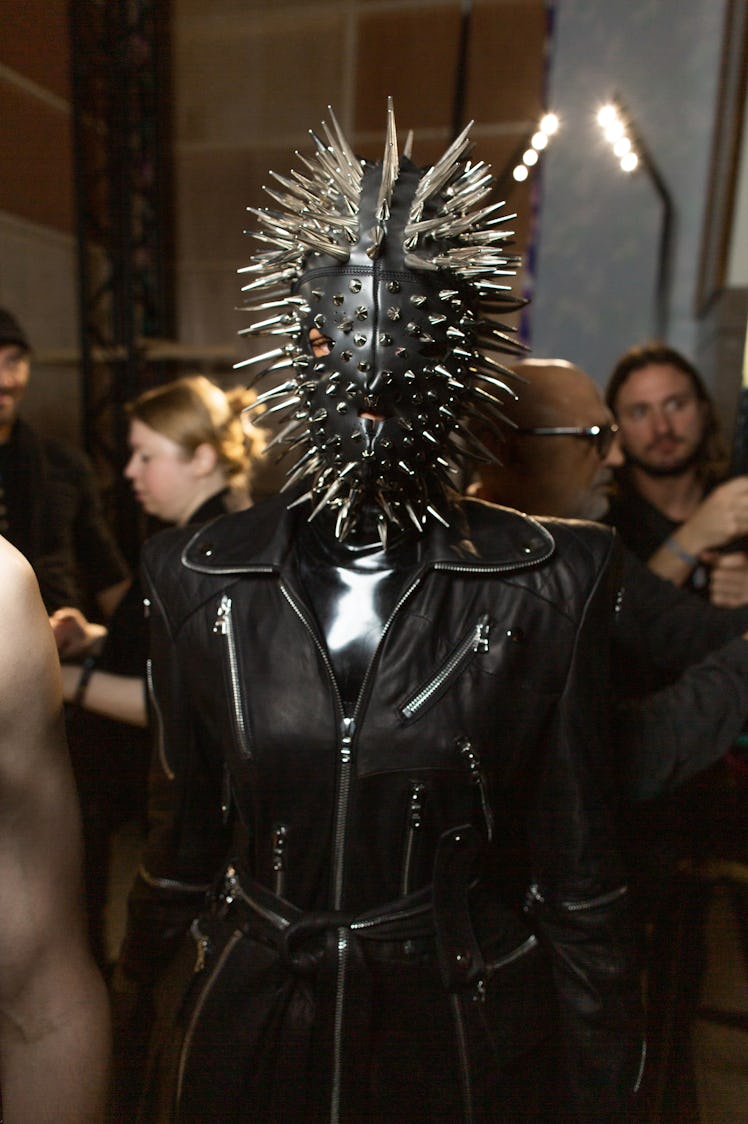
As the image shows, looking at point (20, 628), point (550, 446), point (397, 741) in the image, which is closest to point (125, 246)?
point (550, 446)

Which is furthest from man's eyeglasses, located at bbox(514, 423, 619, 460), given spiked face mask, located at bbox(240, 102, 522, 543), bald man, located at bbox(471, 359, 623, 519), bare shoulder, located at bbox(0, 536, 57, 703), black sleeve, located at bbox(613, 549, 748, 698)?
bare shoulder, located at bbox(0, 536, 57, 703)

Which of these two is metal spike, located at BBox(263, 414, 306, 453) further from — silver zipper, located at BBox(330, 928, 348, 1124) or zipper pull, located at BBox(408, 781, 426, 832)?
silver zipper, located at BBox(330, 928, 348, 1124)

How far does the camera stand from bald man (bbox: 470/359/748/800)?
971 mm

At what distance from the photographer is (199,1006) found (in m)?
0.81

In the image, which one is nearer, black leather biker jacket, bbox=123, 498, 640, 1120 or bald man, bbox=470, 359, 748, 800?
black leather biker jacket, bbox=123, 498, 640, 1120

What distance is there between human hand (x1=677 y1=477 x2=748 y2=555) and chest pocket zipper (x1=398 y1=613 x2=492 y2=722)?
834 millimetres

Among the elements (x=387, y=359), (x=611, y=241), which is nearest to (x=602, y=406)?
(x=387, y=359)

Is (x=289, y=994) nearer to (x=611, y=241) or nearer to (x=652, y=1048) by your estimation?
(x=652, y=1048)

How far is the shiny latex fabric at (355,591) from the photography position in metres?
0.80

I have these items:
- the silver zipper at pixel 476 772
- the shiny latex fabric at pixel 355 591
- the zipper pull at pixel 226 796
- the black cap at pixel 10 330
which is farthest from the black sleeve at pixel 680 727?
the black cap at pixel 10 330

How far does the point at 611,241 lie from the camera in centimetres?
255

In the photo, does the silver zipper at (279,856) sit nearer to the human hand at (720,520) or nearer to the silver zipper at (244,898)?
the silver zipper at (244,898)

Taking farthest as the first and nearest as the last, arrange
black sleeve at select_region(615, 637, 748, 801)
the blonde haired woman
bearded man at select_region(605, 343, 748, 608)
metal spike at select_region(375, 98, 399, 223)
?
1. bearded man at select_region(605, 343, 748, 608)
2. the blonde haired woman
3. black sleeve at select_region(615, 637, 748, 801)
4. metal spike at select_region(375, 98, 399, 223)

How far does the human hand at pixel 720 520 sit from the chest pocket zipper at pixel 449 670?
2.74 ft
